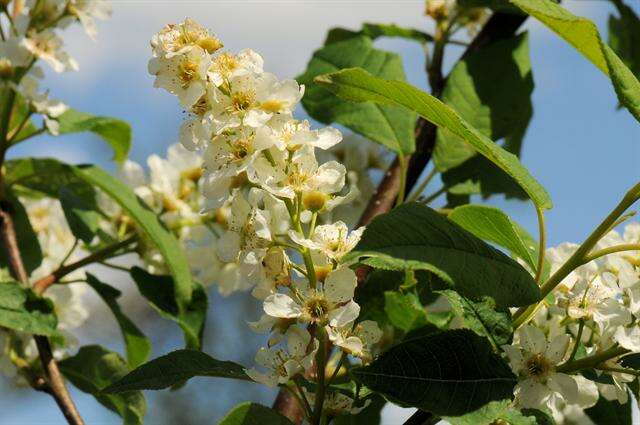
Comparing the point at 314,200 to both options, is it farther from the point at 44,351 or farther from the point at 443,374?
the point at 44,351

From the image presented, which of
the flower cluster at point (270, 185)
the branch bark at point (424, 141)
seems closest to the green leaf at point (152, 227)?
the branch bark at point (424, 141)

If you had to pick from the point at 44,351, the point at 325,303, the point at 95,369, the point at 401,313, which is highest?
the point at 325,303

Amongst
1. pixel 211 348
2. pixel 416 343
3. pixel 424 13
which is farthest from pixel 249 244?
pixel 211 348

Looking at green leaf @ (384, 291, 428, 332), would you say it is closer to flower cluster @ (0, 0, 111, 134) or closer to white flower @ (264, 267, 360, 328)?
white flower @ (264, 267, 360, 328)

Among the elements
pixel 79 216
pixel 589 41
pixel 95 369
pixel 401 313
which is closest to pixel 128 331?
pixel 95 369

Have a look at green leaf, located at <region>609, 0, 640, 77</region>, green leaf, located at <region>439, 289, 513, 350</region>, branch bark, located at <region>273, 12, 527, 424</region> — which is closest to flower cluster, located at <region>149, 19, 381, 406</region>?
green leaf, located at <region>439, 289, 513, 350</region>

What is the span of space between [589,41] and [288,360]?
1.30 ft

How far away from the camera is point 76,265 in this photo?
163cm

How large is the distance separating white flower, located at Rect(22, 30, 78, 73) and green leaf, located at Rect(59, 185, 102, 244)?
20 centimetres

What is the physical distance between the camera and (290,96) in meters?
0.96

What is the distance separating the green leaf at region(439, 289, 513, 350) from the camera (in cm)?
86

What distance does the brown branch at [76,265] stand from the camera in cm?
161

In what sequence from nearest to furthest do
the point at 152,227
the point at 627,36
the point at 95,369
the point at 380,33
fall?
the point at 152,227, the point at 95,369, the point at 380,33, the point at 627,36

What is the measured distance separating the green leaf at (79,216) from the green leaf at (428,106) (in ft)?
2.48
